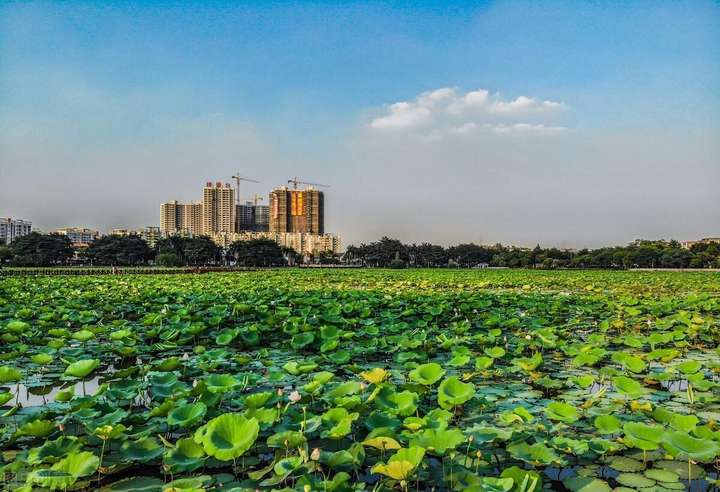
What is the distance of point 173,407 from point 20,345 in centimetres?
278

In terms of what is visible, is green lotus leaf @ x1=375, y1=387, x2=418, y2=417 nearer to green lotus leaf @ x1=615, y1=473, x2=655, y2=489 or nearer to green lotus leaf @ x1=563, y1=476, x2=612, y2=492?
green lotus leaf @ x1=563, y1=476, x2=612, y2=492

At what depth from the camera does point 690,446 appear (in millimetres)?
2045

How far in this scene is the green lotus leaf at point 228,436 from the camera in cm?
197

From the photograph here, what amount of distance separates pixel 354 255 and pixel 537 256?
23.3 metres

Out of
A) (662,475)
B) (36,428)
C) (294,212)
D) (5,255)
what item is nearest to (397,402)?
(662,475)

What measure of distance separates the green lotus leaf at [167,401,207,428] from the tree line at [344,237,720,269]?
2075 inches

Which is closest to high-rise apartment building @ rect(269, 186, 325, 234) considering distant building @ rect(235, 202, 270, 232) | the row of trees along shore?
distant building @ rect(235, 202, 270, 232)

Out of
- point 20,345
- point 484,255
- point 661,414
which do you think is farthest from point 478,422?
point 484,255

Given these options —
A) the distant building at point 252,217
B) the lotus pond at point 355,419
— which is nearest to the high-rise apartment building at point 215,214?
the distant building at point 252,217

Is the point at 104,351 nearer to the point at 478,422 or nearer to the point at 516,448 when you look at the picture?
the point at 478,422

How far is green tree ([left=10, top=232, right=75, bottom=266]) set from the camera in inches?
1700

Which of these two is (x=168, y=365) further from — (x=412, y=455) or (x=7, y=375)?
(x=412, y=455)

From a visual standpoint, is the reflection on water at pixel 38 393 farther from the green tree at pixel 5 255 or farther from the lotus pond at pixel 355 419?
the green tree at pixel 5 255

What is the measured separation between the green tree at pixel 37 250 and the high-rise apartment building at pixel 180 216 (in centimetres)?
6092
